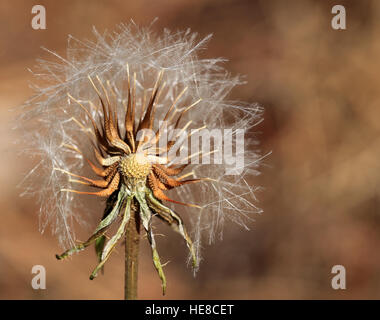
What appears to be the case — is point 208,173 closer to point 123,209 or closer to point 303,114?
point 123,209

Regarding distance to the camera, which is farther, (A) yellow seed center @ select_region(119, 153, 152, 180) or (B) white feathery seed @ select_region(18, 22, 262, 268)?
(B) white feathery seed @ select_region(18, 22, 262, 268)

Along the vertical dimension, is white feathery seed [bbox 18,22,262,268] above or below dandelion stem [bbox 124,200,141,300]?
above

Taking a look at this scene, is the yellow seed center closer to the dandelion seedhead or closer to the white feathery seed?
the dandelion seedhead

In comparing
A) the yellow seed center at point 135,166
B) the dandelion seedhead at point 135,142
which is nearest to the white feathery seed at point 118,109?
the dandelion seedhead at point 135,142

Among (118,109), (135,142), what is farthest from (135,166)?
(118,109)

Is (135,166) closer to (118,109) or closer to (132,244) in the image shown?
(132,244)

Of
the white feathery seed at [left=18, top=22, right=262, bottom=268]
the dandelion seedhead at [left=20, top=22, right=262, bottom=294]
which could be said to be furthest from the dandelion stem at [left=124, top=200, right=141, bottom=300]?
the white feathery seed at [left=18, top=22, right=262, bottom=268]

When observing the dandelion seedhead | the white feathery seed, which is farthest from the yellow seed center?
the white feathery seed

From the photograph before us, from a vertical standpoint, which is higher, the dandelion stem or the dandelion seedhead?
the dandelion seedhead
